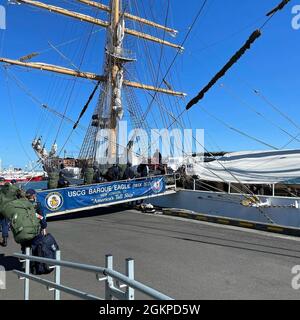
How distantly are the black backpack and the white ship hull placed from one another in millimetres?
8122

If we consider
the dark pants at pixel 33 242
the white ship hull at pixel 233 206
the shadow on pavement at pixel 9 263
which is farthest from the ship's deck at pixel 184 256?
the white ship hull at pixel 233 206

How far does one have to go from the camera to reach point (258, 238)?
10180 mm

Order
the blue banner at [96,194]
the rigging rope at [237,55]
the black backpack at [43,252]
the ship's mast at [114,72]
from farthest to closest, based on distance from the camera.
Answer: the ship's mast at [114,72], the blue banner at [96,194], the black backpack at [43,252], the rigging rope at [237,55]

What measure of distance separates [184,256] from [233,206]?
6.88 meters

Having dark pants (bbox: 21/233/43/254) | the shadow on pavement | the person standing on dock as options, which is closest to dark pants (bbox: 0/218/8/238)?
the person standing on dock

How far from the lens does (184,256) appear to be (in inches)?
329

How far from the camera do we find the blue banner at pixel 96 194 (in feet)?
45.6

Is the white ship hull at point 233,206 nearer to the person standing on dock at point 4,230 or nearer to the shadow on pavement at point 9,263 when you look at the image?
the person standing on dock at point 4,230

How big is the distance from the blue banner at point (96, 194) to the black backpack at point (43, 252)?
6227 mm

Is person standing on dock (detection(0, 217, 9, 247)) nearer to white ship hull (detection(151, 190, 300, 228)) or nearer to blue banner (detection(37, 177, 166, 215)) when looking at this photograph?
blue banner (detection(37, 177, 166, 215))
